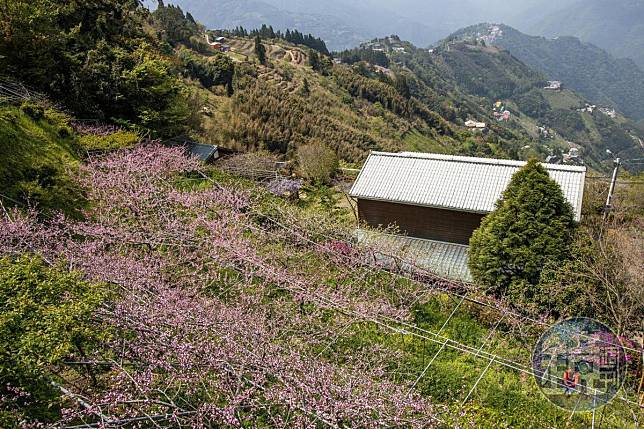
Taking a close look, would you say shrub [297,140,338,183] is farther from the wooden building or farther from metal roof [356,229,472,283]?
metal roof [356,229,472,283]

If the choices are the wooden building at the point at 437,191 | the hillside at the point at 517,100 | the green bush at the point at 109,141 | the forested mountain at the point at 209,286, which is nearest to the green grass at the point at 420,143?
the forested mountain at the point at 209,286

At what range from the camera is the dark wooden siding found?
13.5 m

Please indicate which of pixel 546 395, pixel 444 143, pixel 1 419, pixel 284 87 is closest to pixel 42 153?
pixel 1 419

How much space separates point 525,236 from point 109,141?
1266cm

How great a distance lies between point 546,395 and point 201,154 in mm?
14497

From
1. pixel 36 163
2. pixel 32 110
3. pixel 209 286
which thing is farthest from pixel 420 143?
pixel 209 286

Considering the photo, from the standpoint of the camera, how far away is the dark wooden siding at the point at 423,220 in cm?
1348

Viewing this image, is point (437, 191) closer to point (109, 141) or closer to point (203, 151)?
point (203, 151)

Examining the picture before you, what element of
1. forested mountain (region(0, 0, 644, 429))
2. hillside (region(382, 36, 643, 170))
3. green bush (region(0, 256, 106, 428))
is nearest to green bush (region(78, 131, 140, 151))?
forested mountain (region(0, 0, 644, 429))

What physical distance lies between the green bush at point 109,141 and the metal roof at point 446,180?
25.3ft

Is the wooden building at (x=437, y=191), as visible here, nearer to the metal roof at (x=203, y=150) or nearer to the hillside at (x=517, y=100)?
the metal roof at (x=203, y=150)

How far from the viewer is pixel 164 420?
4.95m

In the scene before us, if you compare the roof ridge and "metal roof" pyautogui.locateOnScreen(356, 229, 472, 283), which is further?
the roof ridge

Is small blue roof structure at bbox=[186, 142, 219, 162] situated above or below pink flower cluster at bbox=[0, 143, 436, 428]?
above
